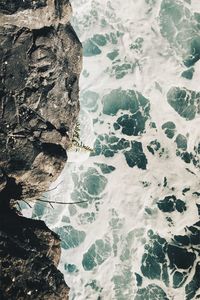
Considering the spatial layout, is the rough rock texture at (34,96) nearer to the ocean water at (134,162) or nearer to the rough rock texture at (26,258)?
the rough rock texture at (26,258)

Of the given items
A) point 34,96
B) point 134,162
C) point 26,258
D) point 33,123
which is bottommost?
point 134,162

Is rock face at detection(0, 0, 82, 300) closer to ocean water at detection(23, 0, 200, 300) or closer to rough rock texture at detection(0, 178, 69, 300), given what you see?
→ rough rock texture at detection(0, 178, 69, 300)

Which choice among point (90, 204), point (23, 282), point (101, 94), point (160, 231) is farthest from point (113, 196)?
point (23, 282)

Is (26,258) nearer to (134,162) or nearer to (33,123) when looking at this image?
(33,123)

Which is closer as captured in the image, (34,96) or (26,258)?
(26,258)

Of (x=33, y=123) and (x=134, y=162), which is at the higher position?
(x=33, y=123)

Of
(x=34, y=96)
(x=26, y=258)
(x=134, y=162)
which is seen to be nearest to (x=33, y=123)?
(x=34, y=96)
